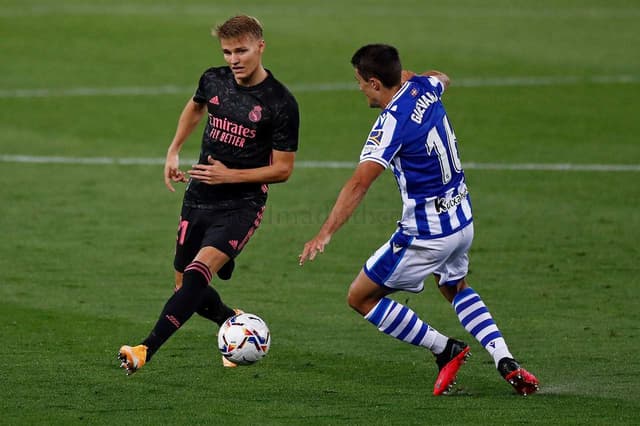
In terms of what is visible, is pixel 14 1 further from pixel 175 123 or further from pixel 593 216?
pixel 593 216

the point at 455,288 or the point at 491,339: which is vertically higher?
the point at 455,288

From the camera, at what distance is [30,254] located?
474 inches

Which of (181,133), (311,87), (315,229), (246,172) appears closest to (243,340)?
(246,172)

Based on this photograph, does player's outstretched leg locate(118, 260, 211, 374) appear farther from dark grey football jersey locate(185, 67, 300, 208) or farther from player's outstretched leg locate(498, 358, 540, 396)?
player's outstretched leg locate(498, 358, 540, 396)

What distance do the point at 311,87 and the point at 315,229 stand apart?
29.4 feet

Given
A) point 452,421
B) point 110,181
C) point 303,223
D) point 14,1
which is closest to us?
point 452,421

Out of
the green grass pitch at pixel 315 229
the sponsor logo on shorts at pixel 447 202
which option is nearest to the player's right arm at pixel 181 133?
the green grass pitch at pixel 315 229

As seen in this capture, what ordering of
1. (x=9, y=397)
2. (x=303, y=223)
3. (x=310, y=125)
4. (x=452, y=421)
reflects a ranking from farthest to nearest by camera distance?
1. (x=310, y=125)
2. (x=303, y=223)
3. (x=9, y=397)
4. (x=452, y=421)

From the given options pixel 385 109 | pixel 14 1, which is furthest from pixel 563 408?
pixel 14 1

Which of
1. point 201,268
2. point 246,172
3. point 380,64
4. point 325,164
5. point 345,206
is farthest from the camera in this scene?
point 325,164

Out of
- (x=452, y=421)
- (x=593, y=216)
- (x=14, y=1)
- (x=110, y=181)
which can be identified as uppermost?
(x=452, y=421)

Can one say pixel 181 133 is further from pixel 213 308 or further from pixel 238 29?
pixel 213 308

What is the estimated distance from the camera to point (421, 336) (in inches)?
311

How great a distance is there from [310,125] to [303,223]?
5659 millimetres
